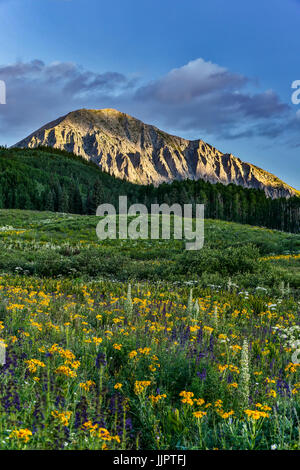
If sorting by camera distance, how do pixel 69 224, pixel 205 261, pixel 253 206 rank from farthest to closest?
1. pixel 253 206
2. pixel 69 224
3. pixel 205 261

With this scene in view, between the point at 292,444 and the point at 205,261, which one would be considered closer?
the point at 292,444

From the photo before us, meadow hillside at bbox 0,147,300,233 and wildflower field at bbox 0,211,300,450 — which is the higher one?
meadow hillside at bbox 0,147,300,233

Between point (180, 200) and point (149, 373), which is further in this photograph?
point (180, 200)

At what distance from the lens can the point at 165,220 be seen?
41344 millimetres

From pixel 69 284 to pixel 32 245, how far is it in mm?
13020

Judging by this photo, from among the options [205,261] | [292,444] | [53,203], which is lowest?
[292,444]

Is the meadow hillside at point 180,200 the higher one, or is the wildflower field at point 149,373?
the meadow hillside at point 180,200

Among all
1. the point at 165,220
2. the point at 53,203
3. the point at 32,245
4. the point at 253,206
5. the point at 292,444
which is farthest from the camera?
the point at 253,206

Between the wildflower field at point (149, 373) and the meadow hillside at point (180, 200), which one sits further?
the meadow hillside at point (180, 200)

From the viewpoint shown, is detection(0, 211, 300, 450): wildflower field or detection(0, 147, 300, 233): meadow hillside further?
detection(0, 147, 300, 233): meadow hillside

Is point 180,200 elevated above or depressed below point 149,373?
above

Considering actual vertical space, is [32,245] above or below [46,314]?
above

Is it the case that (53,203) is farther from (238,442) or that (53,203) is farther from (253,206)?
(238,442)
